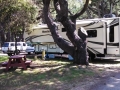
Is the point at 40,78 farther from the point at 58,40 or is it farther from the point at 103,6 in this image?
the point at 103,6

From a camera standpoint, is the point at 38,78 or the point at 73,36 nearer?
the point at 38,78

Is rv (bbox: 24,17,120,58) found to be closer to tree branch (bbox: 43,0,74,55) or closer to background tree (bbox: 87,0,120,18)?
tree branch (bbox: 43,0,74,55)

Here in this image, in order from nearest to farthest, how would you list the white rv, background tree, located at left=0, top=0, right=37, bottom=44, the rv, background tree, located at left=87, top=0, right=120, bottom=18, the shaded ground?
the shaded ground
background tree, located at left=0, top=0, right=37, bottom=44
the rv
the white rv
background tree, located at left=87, top=0, right=120, bottom=18

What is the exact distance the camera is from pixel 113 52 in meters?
15.6

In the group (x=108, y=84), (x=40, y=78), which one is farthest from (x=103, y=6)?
(x=108, y=84)

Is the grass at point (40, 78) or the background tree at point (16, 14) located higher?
the background tree at point (16, 14)

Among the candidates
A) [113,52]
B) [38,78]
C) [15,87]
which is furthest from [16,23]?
[15,87]

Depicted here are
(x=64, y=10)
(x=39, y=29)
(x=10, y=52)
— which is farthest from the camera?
(x=10, y=52)

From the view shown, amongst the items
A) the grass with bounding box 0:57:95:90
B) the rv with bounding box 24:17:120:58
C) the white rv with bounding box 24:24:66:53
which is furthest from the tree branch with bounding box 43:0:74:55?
the white rv with bounding box 24:24:66:53

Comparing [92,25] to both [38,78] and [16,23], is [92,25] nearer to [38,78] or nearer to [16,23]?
[16,23]

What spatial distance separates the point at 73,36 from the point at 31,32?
30.2 feet

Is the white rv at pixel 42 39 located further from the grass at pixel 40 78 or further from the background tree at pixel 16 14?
the grass at pixel 40 78

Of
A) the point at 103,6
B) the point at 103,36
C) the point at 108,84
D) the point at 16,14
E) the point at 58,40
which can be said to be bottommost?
the point at 108,84

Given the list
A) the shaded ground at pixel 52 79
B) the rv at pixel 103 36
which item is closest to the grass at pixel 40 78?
the shaded ground at pixel 52 79
